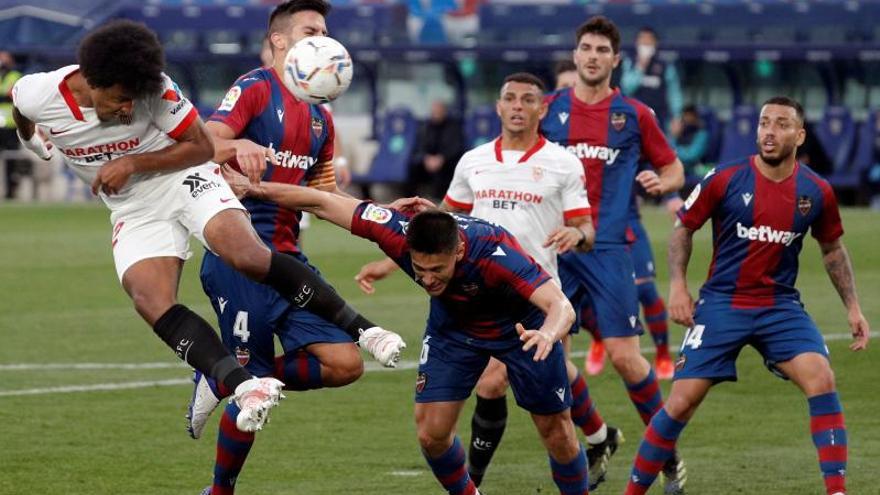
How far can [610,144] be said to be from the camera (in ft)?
36.9

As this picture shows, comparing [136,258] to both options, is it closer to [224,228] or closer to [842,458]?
[224,228]

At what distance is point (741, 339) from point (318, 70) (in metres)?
2.34

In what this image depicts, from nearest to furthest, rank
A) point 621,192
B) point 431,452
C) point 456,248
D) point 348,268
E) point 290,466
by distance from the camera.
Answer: point 456,248 < point 431,452 < point 290,466 < point 621,192 < point 348,268

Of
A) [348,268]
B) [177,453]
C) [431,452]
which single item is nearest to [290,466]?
[177,453]

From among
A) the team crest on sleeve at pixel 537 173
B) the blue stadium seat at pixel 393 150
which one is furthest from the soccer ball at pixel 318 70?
the blue stadium seat at pixel 393 150

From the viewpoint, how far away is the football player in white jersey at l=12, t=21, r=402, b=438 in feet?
26.9

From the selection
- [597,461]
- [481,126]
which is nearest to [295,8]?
[597,461]

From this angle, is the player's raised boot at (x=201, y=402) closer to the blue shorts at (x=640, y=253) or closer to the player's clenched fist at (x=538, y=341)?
the player's clenched fist at (x=538, y=341)

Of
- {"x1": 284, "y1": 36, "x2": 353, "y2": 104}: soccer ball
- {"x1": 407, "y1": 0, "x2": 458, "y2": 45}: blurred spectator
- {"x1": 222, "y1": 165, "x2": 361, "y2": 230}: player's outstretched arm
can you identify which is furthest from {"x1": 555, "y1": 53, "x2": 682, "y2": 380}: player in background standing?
{"x1": 407, "y1": 0, "x2": 458, "y2": 45}: blurred spectator

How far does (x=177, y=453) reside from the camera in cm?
1083

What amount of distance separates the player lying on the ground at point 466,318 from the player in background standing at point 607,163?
2.03m

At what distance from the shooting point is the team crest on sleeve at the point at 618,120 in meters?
11.2

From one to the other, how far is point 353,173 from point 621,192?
19.3 m

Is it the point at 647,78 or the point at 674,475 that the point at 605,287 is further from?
the point at 647,78
